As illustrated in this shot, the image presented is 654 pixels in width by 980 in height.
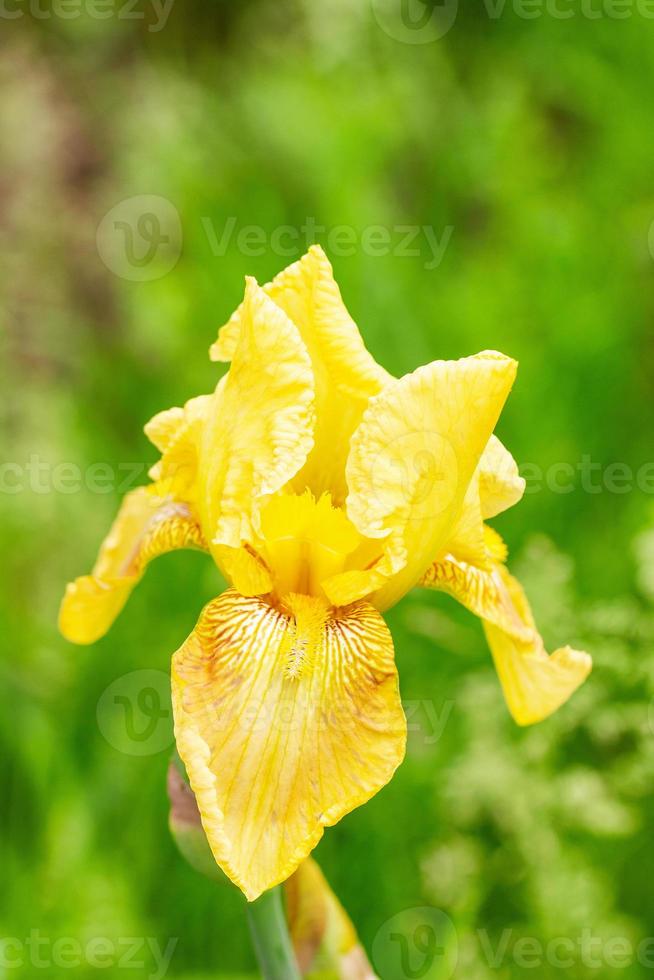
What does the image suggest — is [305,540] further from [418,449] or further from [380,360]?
[380,360]

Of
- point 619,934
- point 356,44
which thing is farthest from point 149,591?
point 356,44

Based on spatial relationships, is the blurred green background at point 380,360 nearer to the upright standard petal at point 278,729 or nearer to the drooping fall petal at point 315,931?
the drooping fall petal at point 315,931

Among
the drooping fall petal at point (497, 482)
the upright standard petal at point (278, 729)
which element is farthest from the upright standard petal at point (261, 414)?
the drooping fall petal at point (497, 482)

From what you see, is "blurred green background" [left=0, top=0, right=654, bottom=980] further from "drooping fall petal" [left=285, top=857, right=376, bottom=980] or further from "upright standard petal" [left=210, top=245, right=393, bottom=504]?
"upright standard petal" [left=210, top=245, right=393, bottom=504]

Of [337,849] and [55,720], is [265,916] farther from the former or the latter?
[55,720]

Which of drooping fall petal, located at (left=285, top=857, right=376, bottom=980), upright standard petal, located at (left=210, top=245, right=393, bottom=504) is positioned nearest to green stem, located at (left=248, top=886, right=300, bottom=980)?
drooping fall petal, located at (left=285, top=857, right=376, bottom=980)

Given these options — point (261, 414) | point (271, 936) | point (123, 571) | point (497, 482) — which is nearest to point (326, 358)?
point (261, 414)
